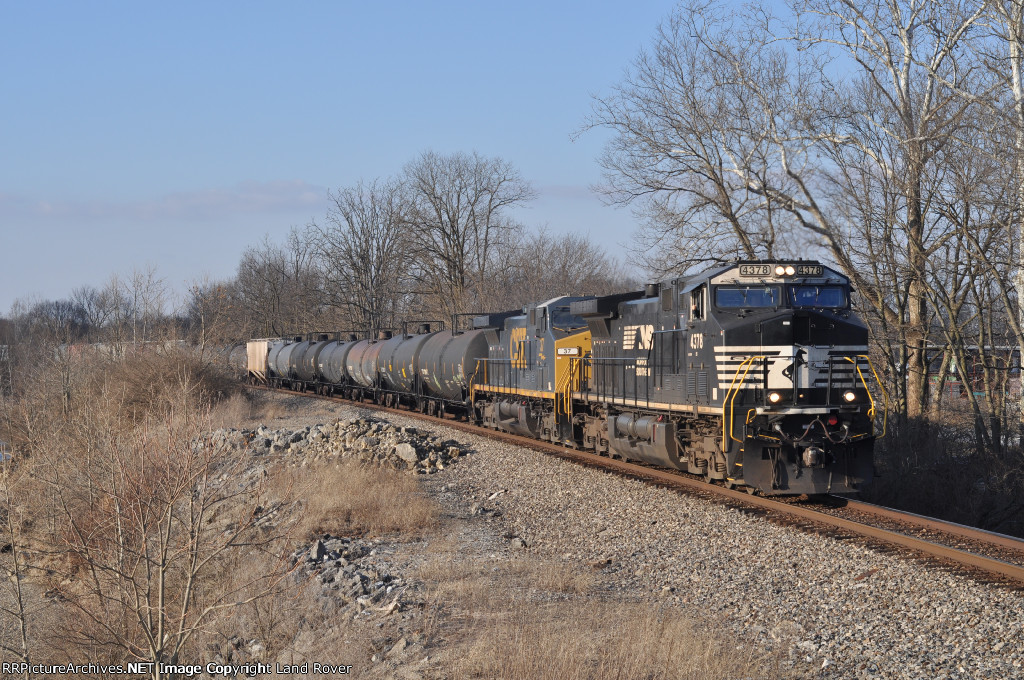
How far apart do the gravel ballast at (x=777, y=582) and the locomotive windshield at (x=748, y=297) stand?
291 centimetres

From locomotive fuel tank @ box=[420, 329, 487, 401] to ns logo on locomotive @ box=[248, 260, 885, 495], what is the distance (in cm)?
527

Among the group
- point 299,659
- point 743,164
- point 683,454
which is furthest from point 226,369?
point 299,659

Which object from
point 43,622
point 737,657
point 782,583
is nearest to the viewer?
point 737,657

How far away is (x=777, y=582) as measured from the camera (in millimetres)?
8680

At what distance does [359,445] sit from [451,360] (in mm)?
7739

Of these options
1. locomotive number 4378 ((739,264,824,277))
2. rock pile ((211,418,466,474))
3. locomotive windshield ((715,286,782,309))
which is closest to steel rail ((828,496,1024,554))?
locomotive windshield ((715,286,782,309))

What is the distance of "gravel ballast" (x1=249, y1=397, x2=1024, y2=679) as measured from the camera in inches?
264

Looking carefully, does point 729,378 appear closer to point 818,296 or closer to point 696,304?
point 696,304

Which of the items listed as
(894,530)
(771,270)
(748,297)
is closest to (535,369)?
(748,297)

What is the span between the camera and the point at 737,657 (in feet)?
21.6

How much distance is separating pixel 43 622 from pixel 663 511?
7.93m

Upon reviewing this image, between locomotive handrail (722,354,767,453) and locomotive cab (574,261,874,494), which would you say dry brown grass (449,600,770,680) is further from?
locomotive cab (574,261,874,494)

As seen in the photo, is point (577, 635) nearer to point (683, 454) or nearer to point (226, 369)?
point (683, 454)

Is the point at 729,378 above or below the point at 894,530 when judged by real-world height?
above
